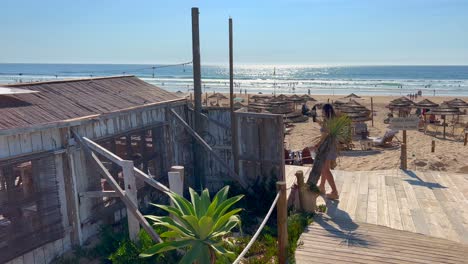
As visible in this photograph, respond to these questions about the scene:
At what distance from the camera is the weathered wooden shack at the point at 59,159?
6.21 m

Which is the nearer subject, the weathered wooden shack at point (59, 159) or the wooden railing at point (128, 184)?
the weathered wooden shack at point (59, 159)

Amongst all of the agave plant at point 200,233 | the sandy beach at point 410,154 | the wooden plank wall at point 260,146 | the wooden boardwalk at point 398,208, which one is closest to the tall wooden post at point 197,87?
the wooden plank wall at point 260,146

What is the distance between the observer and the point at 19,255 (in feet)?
20.3

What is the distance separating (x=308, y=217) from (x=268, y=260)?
150 centimetres

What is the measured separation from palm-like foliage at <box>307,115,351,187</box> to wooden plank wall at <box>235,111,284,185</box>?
0.79 metres

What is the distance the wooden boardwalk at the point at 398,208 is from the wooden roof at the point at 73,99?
3.78 m

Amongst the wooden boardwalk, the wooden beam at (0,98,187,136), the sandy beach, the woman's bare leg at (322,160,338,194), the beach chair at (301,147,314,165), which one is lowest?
the sandy beach

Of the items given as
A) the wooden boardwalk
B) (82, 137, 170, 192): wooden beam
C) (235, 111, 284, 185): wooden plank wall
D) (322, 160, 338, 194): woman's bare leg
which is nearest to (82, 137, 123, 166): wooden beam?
(82, 137, 170, 192): wooden beam

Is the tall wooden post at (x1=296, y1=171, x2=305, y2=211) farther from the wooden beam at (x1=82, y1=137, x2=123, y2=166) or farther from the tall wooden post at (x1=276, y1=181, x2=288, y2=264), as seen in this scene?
the wooden beam at (x1=82, y1=137, x2=123, y2=166)

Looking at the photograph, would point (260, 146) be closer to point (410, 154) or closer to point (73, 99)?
point (73, 99)

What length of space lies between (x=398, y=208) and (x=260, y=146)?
2.85 m

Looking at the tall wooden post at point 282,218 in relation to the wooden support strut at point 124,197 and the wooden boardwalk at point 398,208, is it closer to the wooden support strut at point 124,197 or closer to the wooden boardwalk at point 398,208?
the wooden boardwalk at point 398,208

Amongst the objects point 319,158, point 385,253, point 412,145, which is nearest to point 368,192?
point 319,158

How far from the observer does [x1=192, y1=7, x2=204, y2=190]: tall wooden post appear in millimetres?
9148
